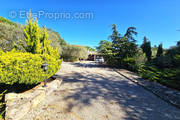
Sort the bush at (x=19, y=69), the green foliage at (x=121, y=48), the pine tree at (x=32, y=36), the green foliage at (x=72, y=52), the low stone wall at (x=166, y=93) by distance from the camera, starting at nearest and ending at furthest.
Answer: the bush at (x=19, y=69)
the low stone wall at (x=166, y=93)
the pine tree at (x=32, y=36)
the green foliage at (x=121, y=48)
the green foliage at (x=72, y=52)

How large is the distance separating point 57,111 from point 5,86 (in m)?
1.89

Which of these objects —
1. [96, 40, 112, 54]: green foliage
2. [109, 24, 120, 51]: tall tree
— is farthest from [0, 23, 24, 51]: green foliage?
[109, 24, 120, 51]: tall tree

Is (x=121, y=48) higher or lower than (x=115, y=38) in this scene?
lower

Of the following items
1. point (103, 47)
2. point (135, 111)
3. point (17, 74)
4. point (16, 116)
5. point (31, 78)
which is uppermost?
point (103, 47)

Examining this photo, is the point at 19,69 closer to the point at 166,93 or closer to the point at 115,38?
the point at 166,93

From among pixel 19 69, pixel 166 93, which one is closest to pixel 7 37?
pixel 19 69

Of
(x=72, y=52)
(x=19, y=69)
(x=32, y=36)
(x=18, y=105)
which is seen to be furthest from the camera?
(x=72, y=52)

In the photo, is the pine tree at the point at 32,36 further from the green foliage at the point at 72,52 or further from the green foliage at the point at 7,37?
the green foliage at the point at 72,52

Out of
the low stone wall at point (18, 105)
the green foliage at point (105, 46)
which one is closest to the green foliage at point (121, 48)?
the green foliage at point (105, 46)

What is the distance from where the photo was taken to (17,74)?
178 cm

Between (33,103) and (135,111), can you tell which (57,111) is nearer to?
(33,103)

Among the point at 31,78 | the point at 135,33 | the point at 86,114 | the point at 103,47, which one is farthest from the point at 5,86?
the point at 135,33

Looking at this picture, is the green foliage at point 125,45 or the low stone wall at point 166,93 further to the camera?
the green foliage at point 125,45

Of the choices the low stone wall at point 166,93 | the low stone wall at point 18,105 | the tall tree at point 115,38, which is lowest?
the low stone wall at point 166,93
